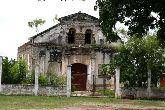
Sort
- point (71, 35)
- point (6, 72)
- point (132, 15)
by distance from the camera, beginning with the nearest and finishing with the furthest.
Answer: point (132, 15)
point (6, 72)
point (71, 35)

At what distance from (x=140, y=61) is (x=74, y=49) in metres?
6.55

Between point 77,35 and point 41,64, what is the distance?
3.76 metres

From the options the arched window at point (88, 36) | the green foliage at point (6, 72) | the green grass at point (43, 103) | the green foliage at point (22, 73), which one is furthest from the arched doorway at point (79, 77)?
the green grass at point (43, 103)

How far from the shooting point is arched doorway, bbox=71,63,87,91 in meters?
33.3

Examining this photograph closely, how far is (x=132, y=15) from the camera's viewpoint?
21016 millimetres

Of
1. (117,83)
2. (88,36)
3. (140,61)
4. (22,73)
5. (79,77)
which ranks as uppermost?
(88,36)

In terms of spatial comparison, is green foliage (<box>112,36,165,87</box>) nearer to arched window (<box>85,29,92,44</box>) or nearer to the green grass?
the green grass

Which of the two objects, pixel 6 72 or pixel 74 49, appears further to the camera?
pixel 74 49

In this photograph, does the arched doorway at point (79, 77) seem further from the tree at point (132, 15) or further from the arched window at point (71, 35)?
the tree at point (132, 15)

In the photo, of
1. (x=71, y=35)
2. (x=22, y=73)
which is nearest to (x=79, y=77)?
(x=71, y=35)

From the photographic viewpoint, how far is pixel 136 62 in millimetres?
30719

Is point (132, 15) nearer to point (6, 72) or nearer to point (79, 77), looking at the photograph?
point (6, 72)

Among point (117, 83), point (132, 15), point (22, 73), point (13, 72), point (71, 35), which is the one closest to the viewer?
point (132, 15)

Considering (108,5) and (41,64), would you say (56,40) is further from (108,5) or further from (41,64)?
(108,5)
